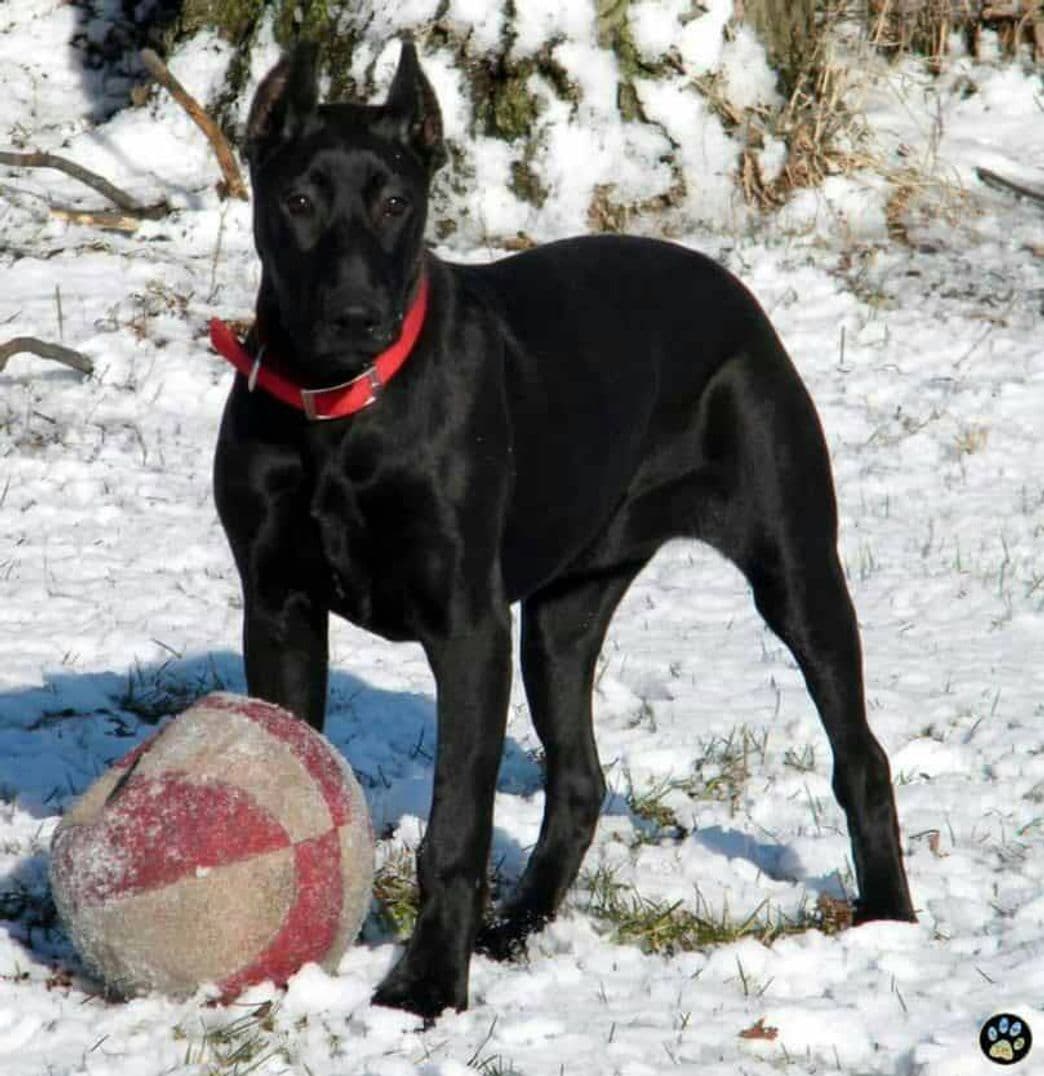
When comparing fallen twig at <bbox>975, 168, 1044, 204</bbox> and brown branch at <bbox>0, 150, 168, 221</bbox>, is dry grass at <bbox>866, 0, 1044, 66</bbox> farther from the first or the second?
brown branch at <bbox>0, 150, 168, 221</bbox>

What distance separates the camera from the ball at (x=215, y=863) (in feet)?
12.6

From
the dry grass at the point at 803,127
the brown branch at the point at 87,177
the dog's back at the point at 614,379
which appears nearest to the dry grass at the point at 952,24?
the dry grass at the point at 803,127

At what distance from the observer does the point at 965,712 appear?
605 cm

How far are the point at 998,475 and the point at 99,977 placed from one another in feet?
16.4

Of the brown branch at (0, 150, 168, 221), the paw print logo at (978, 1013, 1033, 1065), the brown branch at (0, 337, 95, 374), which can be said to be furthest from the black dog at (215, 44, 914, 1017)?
the brown branch at (0, 150, 168, 221)

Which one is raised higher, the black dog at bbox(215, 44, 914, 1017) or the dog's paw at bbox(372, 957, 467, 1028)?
the black dog at bbox(215, 44, 914, 1017)

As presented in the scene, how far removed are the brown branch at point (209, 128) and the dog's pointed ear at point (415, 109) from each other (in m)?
5.11

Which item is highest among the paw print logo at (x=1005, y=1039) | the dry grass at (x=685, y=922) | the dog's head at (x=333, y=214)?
the dog's head at (x=333, y=214)

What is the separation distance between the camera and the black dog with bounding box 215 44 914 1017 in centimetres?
405

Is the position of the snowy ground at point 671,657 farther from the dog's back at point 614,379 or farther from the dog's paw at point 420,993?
the dog's back at point 614,379

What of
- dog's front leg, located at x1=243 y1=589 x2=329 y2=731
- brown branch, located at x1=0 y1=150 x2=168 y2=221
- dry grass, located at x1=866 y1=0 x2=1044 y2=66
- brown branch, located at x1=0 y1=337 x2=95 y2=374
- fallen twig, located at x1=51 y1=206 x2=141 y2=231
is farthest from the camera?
dry grass, located at x1=866 y1=0 x2=1044 y2=66

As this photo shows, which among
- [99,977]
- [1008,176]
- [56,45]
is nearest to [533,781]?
[99,977]

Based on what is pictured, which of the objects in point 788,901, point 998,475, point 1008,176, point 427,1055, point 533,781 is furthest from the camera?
point 1008,176

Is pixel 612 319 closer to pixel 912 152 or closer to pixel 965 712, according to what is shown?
pixel 965 712
